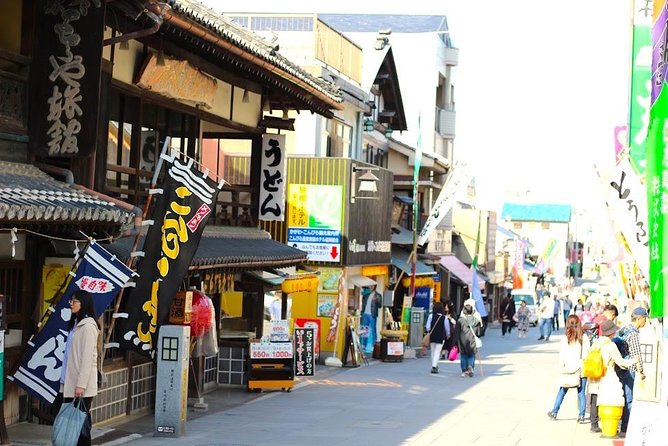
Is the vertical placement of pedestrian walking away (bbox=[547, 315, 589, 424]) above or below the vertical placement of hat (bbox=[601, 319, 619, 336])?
below

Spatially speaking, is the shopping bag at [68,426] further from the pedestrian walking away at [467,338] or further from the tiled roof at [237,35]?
the pedestrian walking away at [467,338]

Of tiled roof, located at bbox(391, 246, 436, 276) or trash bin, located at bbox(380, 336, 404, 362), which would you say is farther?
tiled roof, located at bbox(391, 246, 436, 276)

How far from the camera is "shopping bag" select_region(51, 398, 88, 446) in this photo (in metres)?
13.2

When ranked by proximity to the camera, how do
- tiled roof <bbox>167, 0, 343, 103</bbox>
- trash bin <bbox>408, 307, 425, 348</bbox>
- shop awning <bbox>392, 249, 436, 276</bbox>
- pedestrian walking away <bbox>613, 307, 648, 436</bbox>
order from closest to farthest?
tiled roof <bbox>167, 0, 343, 103</bbox>
pedestrian walking away <bbox>613, 307, 648, 436</bbox>
trash bin <bbox>408, 307, 425, 348</bbox>
shop awning <bbox>392, 249, 436, 276</bbox>

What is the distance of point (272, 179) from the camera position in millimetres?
25562

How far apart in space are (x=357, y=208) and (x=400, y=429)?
50.8 feet

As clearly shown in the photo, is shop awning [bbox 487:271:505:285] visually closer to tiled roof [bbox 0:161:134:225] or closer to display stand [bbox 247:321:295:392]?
display stand [bbox 247:321:295:392]

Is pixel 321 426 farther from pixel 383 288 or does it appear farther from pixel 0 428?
pixel 383 288

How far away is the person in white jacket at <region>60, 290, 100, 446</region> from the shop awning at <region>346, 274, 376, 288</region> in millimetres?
20937

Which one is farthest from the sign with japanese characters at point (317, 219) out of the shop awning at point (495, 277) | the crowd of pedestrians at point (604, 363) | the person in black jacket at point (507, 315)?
the shop awning at point (495, 277)

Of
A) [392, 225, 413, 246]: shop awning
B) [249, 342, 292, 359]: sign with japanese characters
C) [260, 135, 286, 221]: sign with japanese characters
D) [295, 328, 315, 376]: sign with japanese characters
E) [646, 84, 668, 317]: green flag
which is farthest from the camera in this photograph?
[392, 225, 413, 246]: shop awning

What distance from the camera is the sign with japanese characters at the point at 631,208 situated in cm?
1587

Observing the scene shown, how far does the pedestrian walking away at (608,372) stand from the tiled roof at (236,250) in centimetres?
615

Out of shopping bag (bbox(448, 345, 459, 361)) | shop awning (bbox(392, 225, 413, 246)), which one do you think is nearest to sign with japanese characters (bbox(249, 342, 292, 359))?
shopping bag (bbox(448, 345, 459, 361))
